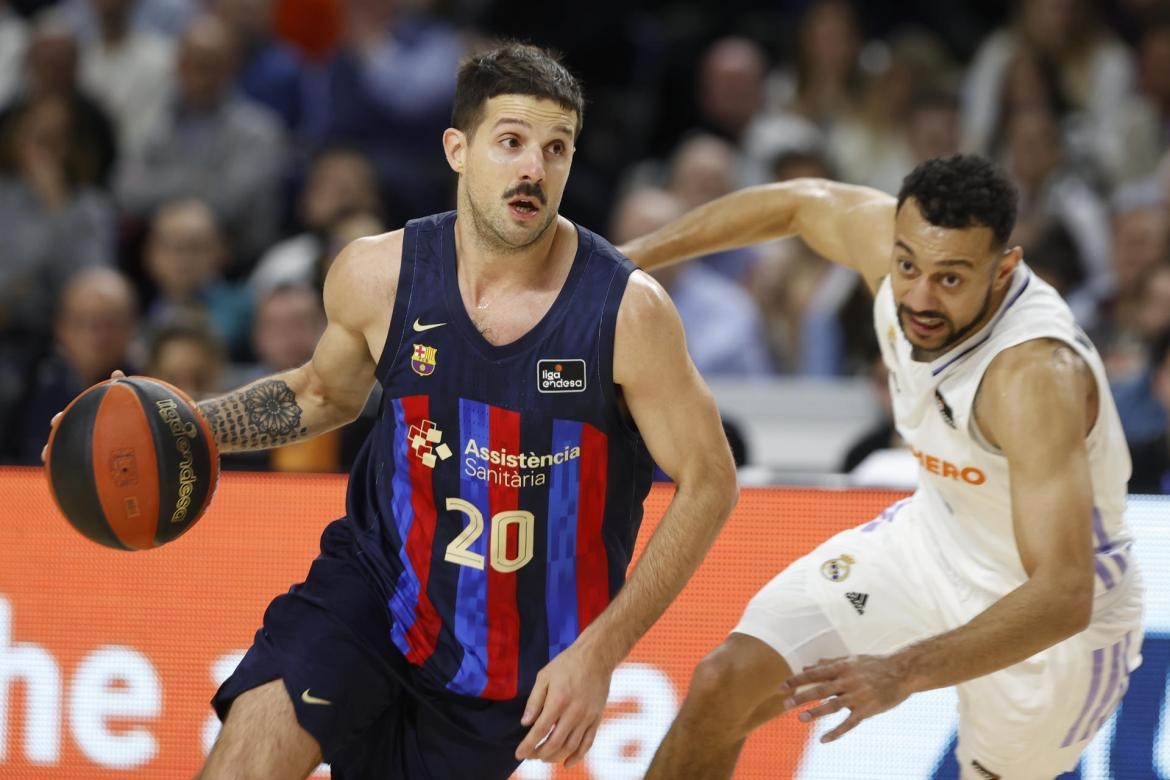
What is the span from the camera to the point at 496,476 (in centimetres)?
376

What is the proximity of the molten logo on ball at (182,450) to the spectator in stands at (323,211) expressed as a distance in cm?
409

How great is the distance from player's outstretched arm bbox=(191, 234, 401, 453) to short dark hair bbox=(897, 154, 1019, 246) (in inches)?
53.8

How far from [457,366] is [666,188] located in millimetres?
5436

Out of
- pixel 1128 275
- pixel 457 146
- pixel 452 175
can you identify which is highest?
pixel 452 175

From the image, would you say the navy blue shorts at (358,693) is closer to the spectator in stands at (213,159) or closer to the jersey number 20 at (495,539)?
the jersey number 20 at (495,539)

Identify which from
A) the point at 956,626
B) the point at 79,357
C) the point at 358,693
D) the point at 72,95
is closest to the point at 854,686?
the point at 956,626

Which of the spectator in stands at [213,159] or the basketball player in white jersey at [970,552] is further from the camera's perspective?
the spectator in stands at [213,159]

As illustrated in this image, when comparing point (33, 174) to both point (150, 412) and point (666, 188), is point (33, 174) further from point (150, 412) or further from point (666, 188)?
point (150, 412)

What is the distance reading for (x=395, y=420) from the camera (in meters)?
3.86

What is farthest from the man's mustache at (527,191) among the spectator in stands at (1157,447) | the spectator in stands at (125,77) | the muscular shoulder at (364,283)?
the spectator in stands at (125,77)

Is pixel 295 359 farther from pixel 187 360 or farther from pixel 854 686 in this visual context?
pixel 854 686

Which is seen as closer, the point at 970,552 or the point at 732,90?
the point at 970,552

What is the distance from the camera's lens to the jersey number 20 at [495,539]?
379 centimetres

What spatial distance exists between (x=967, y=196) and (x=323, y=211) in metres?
5.21
